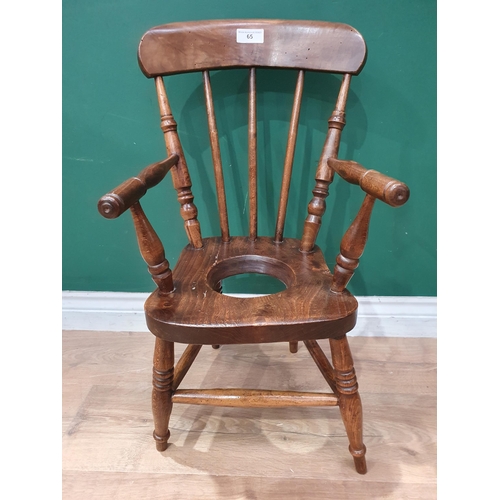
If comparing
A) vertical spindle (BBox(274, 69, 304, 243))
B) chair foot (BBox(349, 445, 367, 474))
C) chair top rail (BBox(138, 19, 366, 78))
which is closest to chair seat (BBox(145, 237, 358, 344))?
vertical spindle (BBox(274, 69, 304, 243))

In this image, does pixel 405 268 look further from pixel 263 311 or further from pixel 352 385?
pixel 263 311

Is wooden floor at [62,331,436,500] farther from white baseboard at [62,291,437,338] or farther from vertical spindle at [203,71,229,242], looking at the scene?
vertical spindle at [203,71,229,242]

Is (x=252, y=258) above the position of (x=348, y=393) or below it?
above

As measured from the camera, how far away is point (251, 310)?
0.72m

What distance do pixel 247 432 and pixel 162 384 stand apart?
0.80 feet

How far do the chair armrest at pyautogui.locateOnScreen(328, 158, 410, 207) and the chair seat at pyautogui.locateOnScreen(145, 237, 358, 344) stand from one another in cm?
20

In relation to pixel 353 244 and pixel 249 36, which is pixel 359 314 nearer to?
pixel 353 244

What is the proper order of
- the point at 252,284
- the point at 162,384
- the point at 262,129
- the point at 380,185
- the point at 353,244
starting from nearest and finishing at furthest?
the point at 380,185 < the point at 353,244 < the point at 162,384 < the point at 262,129 < the point at 252,284

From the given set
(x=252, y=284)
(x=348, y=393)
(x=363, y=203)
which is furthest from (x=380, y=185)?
(x=252, y=284)

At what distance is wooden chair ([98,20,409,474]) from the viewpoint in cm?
70

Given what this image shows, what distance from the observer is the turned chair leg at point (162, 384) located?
80 cm

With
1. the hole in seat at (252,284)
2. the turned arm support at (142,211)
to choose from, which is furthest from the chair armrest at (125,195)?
the hole in seat at (252,284)

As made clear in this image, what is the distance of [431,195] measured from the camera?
3.62ft

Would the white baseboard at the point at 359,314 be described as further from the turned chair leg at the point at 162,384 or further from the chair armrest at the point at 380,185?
the chair armrest at the point at 380,185
